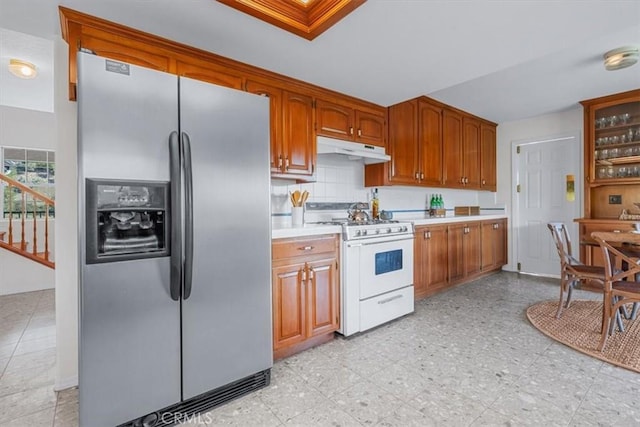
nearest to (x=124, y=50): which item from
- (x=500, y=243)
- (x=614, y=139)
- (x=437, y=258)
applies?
(x=437, y=258)

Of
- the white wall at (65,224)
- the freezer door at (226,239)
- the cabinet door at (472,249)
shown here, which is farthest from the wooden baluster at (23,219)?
the cabinet door at (472,249)

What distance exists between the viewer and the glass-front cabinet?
361 cm

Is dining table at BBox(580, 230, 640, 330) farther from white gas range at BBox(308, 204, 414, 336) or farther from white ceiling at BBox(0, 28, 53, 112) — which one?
white ceiling at BBox(0, 28, 53, 112)

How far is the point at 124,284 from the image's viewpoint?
1.43m

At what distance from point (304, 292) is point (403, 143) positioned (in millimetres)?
2157

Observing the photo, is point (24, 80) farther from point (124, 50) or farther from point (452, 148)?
point (452, 148)

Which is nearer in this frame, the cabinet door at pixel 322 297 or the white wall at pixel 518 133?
the cabinet door at pixel 322 297

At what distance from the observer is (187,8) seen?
1.68 m

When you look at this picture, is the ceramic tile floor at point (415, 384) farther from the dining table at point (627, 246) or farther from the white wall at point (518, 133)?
the white wall at point (518, 133)

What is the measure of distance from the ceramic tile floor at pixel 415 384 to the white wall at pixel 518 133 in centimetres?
270

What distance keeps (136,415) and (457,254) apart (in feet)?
11.9

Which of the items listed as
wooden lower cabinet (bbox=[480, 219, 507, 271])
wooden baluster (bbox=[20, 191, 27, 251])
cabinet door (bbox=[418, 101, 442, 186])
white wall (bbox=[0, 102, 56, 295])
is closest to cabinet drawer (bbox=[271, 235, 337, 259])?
cabinet door (bbox=[418, 101, 442, 186])

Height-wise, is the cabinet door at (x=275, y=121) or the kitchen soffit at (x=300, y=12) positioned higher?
the kitchen soffit at (x=300, y=12)

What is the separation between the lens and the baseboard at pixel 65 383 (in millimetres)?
1893
